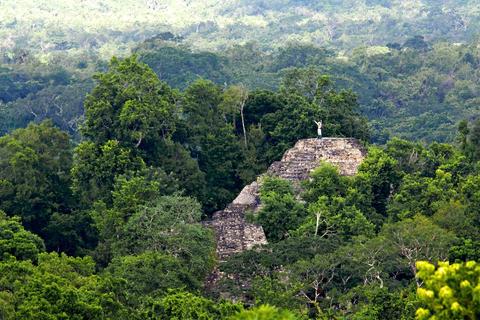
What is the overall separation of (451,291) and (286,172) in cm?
1948

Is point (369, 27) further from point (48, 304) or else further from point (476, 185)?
point (48, 304)

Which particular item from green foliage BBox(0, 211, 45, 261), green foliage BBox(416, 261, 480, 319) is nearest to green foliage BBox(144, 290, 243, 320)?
green foliage BBox(0, 211, 45, 261)

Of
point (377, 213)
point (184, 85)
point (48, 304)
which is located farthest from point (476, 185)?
point (184, 85)

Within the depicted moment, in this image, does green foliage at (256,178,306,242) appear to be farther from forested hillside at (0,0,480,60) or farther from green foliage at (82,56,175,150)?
forested hillside at (0,0,480,60)

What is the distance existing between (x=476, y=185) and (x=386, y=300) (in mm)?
8679

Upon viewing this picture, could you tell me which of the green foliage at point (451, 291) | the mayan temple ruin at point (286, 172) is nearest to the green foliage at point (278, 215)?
the mayan temple ruin at point (286, 172)

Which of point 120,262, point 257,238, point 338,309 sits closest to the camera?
point 338,309

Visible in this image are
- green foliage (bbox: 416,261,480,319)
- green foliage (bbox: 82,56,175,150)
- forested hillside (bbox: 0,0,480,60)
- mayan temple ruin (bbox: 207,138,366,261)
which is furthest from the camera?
forested hillside (bbox: 0,0,480,60)

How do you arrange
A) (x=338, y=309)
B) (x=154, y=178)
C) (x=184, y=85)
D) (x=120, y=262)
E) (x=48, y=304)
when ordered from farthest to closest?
1. (x=184, y=85)
2. (x=154, y=178)
3. (x=120, y=262)
4. (x=338, y=309)
5. (x=48, y=304)

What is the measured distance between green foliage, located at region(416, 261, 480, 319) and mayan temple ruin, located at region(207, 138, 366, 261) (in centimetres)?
1433

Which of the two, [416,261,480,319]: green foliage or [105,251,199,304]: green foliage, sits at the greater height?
[416,261,480,319]: green foliage

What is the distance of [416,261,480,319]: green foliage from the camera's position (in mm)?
13250

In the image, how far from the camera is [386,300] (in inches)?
845

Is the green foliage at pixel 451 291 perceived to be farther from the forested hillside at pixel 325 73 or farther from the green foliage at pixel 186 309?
the forested hillside at pixel 325 73
